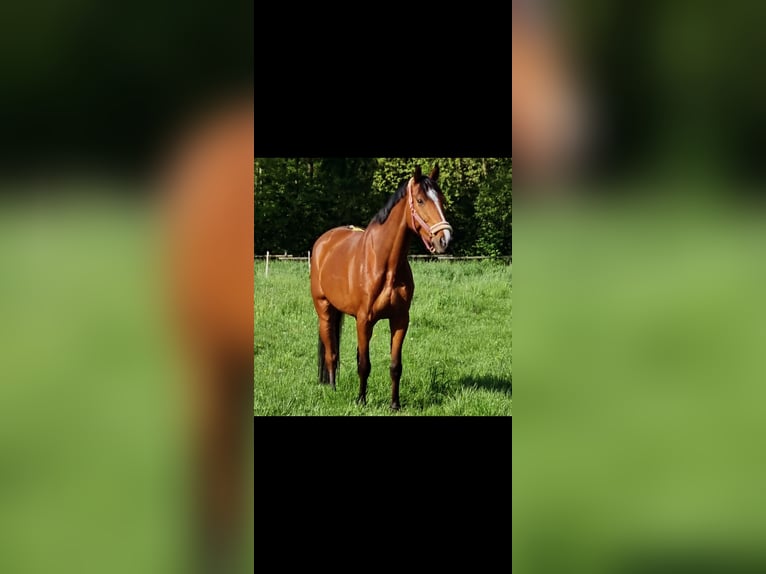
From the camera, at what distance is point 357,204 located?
1503 centimetres

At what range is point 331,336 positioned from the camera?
738 centimetres

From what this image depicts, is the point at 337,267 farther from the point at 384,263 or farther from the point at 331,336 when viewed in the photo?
the point at 331,336

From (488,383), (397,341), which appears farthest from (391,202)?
(488,383)

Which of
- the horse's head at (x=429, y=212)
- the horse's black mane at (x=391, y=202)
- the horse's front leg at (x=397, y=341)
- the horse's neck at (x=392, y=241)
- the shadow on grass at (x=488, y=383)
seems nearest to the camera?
the horse's head at (x=429, y=212)

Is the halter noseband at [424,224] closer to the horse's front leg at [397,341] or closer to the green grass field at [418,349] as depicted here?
the horse's front leg at [397,341]

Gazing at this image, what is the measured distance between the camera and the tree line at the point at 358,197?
45.8 feet
